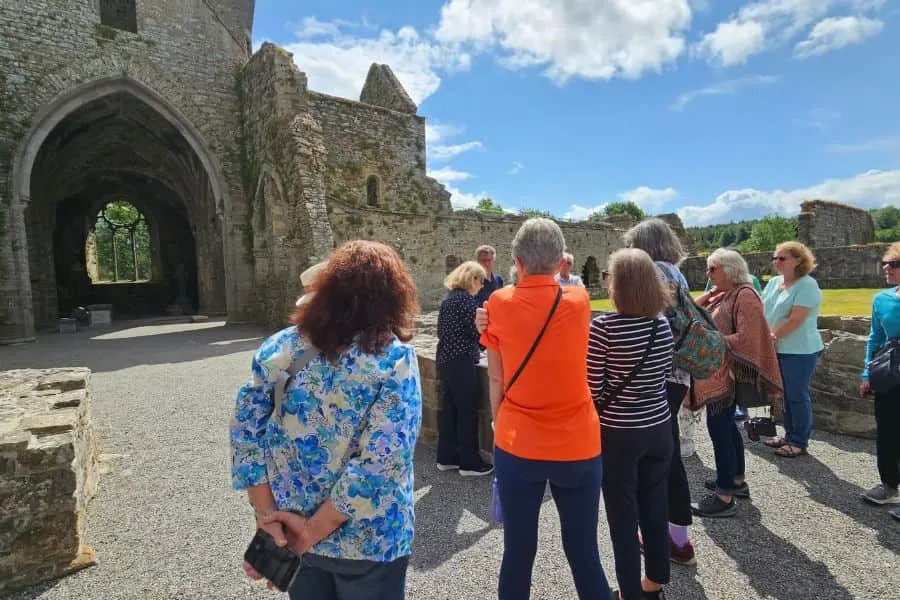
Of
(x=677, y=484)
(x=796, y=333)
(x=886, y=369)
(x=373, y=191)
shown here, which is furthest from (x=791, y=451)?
(x=373, y=191)

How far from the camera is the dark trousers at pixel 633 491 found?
226cm

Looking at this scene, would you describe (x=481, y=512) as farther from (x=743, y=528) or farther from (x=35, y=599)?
(x=35, y=599)

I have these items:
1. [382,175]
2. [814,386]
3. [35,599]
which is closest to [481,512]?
[35,599]

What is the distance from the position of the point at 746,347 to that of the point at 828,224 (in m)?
25.7

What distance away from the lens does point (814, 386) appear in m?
4.98

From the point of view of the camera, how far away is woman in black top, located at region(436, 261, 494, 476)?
4.04 metres

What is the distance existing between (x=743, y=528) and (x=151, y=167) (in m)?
25.9

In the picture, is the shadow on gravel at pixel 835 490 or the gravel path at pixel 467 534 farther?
the shadow on gravel at pixel 835 490

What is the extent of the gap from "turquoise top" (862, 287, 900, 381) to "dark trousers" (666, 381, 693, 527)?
1.78 metres

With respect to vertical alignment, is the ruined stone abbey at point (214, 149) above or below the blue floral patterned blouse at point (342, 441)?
above

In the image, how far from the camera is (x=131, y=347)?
1192 cm

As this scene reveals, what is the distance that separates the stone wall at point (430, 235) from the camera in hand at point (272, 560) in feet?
43.8

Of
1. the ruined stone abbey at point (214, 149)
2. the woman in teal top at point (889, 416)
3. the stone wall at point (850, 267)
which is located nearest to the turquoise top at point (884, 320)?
the woman in teal top at point (889, 416)

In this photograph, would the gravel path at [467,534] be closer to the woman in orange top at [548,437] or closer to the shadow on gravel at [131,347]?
the woman in orange top at [548,437]
